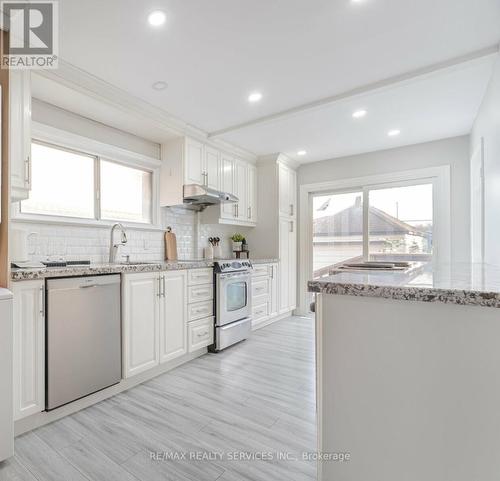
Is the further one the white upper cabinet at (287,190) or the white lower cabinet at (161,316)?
the white upper cabinet at (287,190)

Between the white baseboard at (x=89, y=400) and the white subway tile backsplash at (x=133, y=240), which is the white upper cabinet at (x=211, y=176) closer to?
the white subway tile backsplash at (x=133, y=240)

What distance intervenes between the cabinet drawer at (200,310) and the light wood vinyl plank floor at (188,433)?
0.50 meters

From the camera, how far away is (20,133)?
1.88m

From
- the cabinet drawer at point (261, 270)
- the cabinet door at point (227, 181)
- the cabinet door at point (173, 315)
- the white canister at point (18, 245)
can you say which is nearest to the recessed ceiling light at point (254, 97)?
the cabinet door at point (227, 181)

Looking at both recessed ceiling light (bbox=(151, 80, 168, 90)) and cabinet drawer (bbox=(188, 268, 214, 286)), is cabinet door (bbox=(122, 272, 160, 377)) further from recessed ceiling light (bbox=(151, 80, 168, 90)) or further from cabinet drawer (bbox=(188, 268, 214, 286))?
recessed ceiling light (bbox=(151, 80, 168, 90))

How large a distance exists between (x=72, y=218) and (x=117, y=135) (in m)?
1.04

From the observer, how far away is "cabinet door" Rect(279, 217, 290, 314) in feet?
14.6

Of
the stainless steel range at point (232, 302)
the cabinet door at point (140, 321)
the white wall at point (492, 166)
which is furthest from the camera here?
the stainless steel range at point (232, 302)

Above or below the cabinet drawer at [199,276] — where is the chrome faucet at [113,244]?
above

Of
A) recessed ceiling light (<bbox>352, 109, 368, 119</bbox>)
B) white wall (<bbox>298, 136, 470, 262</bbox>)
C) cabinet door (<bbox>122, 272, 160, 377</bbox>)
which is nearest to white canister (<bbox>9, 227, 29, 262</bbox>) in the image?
cabinet door (<bbox>122, 272, 160, 377</bbox>)

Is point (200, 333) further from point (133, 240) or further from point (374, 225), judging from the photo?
point (374, 225)

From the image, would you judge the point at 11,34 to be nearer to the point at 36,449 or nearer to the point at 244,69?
the point at 244,69

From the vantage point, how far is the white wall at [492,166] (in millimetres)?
2105

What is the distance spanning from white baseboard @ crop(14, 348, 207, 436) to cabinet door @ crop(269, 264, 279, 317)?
163 cm
